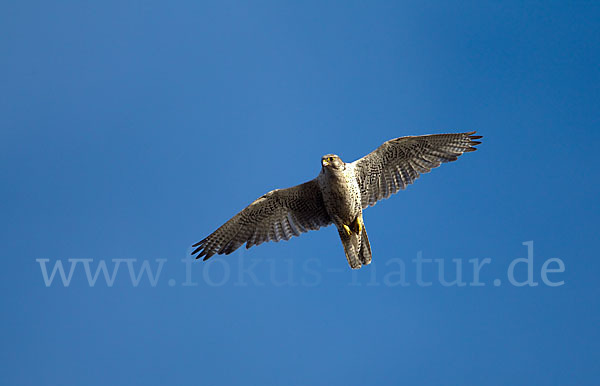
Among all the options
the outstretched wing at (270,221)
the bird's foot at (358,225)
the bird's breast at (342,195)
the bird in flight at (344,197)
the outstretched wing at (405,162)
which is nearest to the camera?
the bird's breast at (342,195)

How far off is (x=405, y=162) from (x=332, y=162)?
64.5 inches

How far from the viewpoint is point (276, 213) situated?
13.9 meters

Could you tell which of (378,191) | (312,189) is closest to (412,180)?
(378,191)

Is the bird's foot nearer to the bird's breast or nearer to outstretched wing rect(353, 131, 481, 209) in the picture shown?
the bird's breast

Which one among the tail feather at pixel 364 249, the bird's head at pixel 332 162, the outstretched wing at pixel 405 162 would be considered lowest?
the tail feather at pixel 364 249

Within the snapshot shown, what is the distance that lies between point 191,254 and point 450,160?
16.7ft

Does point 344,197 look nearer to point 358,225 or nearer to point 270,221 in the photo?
point 358,225

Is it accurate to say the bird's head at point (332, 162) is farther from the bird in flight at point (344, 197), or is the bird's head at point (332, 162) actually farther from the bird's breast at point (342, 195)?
the bird's breast at point (342, 195)

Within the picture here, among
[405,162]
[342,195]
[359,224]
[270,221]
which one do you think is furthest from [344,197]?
[270,221]

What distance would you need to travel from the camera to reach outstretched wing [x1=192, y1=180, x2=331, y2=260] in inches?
537

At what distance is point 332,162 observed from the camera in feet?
41.3

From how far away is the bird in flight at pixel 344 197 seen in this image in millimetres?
A: 12945

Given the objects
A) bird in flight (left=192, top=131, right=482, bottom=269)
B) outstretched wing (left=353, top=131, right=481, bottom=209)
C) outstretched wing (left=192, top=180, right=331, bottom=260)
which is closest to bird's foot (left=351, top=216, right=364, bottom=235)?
bird in flight (left=192, top=131, right=482, bottom=269)

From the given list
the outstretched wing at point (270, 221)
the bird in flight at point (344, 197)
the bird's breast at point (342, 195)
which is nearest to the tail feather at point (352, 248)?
the bird in flight at point (344, 197)
